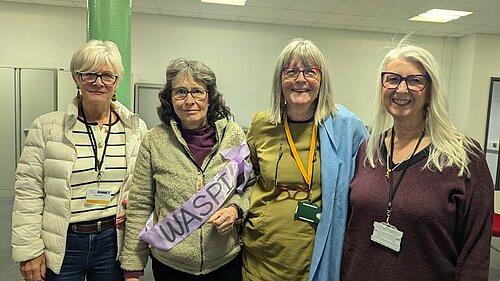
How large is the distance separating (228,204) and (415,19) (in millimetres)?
5519

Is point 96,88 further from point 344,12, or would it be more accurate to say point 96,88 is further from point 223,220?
point 344,12

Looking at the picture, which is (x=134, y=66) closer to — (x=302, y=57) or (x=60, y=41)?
(x=60, y=41)

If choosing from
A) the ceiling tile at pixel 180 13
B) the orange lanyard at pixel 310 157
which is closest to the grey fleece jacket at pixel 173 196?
the orange lanyard at pixel 310 157

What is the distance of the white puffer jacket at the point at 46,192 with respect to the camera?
4.77 feet

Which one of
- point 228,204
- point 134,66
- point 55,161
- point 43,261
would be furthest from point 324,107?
point 134,66

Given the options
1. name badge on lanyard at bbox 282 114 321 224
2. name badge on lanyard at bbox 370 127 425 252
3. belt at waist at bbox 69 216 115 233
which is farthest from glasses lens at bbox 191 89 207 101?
name badge on lanyard at bbox 370 127 425 252

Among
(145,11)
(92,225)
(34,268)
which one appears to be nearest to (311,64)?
(92,225)

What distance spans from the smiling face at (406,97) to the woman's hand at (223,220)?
69 centimetres

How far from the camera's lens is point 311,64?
1.48 meters

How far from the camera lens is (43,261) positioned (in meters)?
1.48

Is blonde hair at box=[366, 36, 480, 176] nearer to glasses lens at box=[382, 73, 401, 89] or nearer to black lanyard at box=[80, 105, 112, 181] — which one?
glasses lens at box=[382, 73, 401, 89]

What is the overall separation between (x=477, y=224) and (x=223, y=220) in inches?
32.6

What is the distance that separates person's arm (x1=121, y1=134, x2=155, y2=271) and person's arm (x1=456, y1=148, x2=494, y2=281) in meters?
1.08

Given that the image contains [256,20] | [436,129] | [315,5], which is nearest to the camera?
[436,129]
